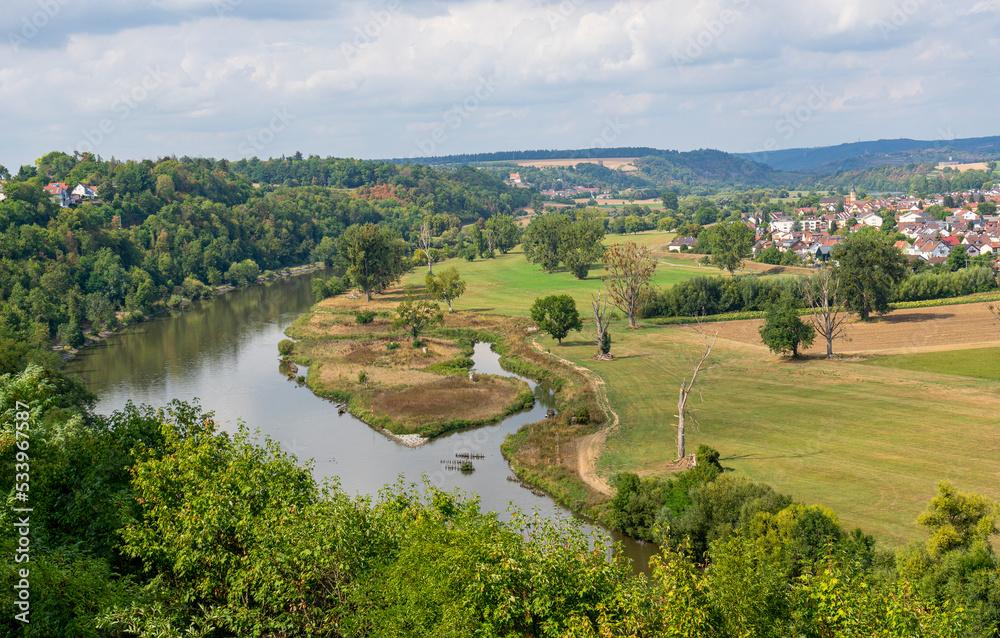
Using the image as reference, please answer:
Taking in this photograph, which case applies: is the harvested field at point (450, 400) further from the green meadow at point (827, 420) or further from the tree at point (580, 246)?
the tree at point (580, 246)

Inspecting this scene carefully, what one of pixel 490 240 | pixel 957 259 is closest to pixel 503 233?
pixel 490 240

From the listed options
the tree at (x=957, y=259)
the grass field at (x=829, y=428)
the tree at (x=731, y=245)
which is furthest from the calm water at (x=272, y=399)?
the tree at (x=957, y=259)

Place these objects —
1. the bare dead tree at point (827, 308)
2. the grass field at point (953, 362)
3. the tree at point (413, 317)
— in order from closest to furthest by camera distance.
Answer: the grass field at point (953, 362), the bare dead tree at point (827, 308), the tree at point (413, 317)

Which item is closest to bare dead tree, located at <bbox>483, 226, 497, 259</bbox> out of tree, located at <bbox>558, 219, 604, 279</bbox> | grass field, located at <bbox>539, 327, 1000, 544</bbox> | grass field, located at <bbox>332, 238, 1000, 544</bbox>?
tree, located at <bbox>558, 219, 604, 279</bbox>

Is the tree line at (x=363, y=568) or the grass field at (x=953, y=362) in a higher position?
the tree line at (x=363, y=568)

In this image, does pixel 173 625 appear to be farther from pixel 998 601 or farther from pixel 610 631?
pixel 998 601

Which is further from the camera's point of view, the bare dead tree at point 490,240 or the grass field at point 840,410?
the bare dead tree at point 490,240
